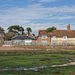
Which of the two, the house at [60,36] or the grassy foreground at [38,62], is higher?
the house at [60,36]

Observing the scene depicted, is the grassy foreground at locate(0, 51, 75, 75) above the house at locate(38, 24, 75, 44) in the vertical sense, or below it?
below

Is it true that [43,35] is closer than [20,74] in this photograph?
No

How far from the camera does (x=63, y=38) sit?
90250 millimetres

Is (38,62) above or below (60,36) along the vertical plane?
below

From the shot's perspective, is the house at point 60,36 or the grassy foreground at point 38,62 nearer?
the grassy foreground at point 38,62

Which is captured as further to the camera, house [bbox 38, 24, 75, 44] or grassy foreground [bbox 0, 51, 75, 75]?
house [bbox 38, 24, 75, 44]

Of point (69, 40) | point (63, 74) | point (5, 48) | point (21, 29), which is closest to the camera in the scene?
point (63, 74)

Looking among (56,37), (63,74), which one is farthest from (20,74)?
(56,37)

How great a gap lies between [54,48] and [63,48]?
353cm

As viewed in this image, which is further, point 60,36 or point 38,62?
point 60,36

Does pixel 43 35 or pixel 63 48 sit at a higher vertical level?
pixel 43 35

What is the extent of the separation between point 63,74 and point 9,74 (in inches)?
Answer: 228

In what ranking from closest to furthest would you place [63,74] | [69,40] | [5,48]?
[63,74]
[5,48]
[69,40]

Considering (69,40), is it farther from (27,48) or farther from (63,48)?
(27,48)
